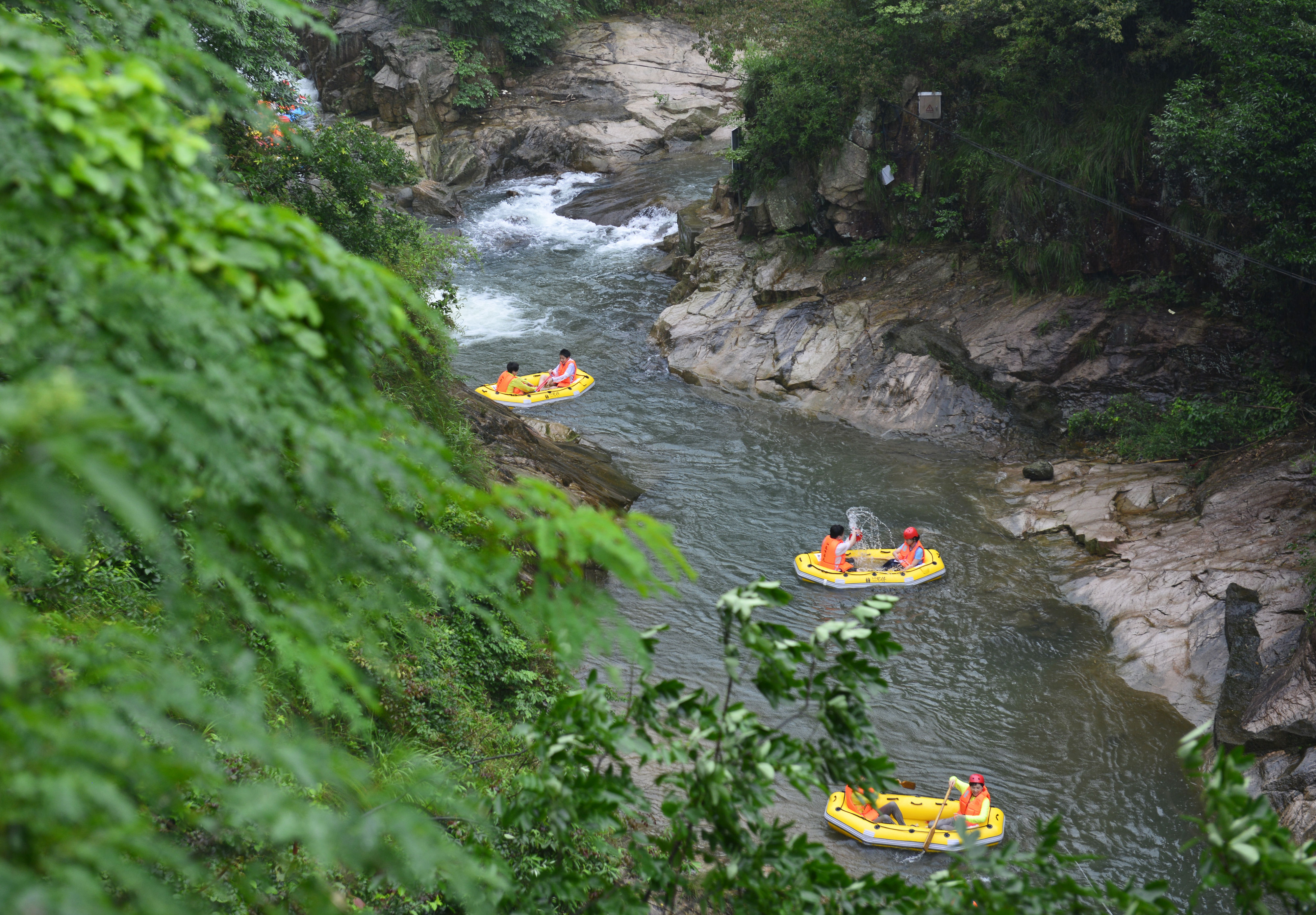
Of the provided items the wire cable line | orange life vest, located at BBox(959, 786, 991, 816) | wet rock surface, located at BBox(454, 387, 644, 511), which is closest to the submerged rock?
the wire cable line

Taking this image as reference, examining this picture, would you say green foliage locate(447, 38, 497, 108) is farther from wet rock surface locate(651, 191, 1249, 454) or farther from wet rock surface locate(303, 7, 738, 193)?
wet rock surface locate(651, 191, 1249, 454)

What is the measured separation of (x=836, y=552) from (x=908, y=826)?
4.50 m

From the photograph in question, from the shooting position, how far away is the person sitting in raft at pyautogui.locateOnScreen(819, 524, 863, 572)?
12594 millimetres

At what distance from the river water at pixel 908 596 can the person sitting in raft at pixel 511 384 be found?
28.9 inches

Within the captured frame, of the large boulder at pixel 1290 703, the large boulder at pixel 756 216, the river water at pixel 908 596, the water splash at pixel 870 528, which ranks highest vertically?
the large boulder at pixel 756 216

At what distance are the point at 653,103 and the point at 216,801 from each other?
32.2 meters

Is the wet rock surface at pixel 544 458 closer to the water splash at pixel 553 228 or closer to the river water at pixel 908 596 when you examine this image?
the river water at pixel 908 596

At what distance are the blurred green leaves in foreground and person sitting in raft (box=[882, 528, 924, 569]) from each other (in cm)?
949

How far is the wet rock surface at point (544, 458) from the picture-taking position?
39.7ft

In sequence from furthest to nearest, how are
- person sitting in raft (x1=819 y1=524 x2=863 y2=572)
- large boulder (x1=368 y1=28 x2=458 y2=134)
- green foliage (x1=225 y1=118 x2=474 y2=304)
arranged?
large boulder (x1=368 y1=28 x2=458 y2=134) → person sitting in raft (x1=819 y1=524 x2=863 y2=572) → green foliage (x1=225 y1=118 x2=474 y2=304)

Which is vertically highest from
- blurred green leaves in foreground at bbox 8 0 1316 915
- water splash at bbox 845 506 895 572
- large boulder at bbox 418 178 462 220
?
blurred green leaves in foreground at bbox 8 0 1316 915

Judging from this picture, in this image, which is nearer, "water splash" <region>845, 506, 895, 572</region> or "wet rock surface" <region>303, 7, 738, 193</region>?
"water splash" <region>845, 506, 895, 572</region>

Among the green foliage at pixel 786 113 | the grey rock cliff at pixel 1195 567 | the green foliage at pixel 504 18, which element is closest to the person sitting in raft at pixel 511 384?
the green foliage at pixel 786 113

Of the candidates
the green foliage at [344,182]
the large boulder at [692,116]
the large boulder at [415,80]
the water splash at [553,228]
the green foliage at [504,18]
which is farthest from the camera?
the green foliage at [504,18]
